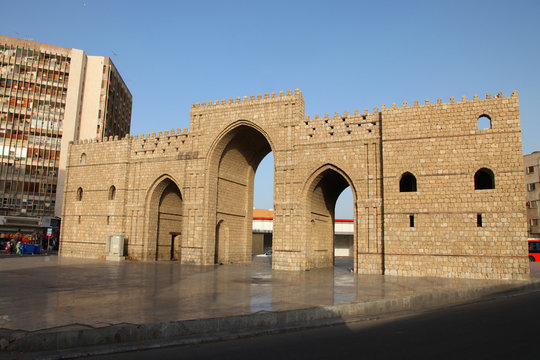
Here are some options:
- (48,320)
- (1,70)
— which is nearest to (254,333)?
(48,320)

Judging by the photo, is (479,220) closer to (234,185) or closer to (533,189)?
(234,185)

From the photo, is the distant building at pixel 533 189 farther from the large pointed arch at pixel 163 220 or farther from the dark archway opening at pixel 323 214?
the large pointed arch at pixel 163 220

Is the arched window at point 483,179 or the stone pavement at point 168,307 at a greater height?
the arched window at point 483,179

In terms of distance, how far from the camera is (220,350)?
6.27 meters

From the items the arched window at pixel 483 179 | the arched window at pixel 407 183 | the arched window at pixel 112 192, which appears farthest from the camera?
the arched window at pixel 112 192

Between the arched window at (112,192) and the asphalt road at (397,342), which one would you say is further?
the arched window at (112,192)

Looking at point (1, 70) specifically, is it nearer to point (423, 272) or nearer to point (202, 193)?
point (202, 193)

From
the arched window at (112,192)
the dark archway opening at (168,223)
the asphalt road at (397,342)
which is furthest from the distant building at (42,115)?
the asphalt road at (397,342)

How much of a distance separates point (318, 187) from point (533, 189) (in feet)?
121

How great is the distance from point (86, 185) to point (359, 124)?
18.8 metres

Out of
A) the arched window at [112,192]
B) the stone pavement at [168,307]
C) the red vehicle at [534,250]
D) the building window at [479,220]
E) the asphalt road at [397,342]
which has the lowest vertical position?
the asphalt road at [397,342]

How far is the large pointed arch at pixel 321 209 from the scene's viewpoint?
2070 cm

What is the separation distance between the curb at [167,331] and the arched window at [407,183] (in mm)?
11311

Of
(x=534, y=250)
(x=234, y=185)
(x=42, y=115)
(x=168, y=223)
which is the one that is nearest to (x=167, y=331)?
(x=234, y=185)
